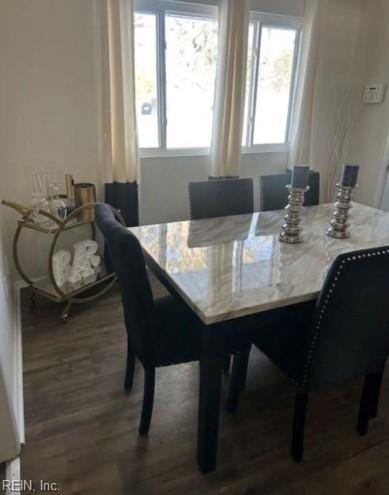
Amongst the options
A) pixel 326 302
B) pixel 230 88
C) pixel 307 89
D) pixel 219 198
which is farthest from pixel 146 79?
pixel 326 302

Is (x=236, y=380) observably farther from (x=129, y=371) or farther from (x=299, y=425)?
(x=129, y=371)

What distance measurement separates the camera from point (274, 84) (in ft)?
11.2

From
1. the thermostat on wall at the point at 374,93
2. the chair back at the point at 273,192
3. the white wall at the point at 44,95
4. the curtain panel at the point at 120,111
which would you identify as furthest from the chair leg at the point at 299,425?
the thermostat on wall at the point at 374,93

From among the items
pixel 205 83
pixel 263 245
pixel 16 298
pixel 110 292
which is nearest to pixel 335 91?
pixel 205 83

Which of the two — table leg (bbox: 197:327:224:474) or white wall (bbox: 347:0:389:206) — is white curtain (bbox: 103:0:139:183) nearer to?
table leg (bbox: 197:327:224:474)

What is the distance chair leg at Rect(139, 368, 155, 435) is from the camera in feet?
4.88

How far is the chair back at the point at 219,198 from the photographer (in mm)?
2141

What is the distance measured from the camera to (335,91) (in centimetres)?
360

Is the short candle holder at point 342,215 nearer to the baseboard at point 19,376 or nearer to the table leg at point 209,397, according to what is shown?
the table leg at point 209,397

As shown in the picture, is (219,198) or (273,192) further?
(273,192)

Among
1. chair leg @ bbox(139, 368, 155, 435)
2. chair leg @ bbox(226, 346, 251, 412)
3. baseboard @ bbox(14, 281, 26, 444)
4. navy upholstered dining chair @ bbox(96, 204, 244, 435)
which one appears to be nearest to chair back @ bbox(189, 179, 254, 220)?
navy upholstered dining chair @ bbox(96, 204, 244, 435)

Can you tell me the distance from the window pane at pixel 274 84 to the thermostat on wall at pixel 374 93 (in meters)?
0.81

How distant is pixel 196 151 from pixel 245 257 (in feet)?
6.40

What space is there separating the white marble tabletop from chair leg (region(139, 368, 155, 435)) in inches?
17.0
